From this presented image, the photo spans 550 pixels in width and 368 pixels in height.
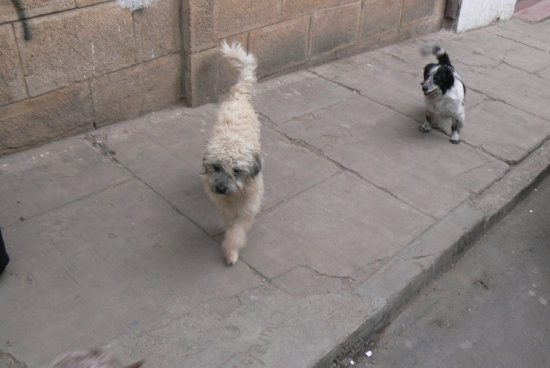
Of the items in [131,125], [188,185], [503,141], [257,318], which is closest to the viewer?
[257,318]

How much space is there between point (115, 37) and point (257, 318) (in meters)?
3.10

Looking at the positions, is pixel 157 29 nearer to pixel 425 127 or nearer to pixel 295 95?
pixel 295 95

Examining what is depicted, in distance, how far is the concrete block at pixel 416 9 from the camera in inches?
321

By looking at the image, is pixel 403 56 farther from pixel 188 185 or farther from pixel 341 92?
pixel 188 185

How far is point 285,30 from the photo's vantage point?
6496 mm

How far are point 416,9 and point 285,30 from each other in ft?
9.60

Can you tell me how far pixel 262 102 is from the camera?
6.11 m

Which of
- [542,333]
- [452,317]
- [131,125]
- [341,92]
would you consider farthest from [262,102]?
[542,333]

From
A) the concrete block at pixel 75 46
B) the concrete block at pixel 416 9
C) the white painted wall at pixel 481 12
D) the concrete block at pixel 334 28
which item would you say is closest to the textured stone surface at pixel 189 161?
the concrete block at pixel 75 46

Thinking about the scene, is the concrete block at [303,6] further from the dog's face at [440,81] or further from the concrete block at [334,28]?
the dog's face at [440,81]

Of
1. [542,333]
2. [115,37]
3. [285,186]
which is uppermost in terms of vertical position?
[115,37]

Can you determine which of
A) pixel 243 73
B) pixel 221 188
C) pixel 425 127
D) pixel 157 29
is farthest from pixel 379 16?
pixel 221 188

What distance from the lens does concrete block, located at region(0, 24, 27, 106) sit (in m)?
4.27

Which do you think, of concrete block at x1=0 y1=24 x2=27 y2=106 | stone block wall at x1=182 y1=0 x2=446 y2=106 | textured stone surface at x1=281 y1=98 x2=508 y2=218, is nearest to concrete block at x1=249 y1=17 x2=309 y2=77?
stone block wall at x1=182 y1=0 x2=446 y2=106
